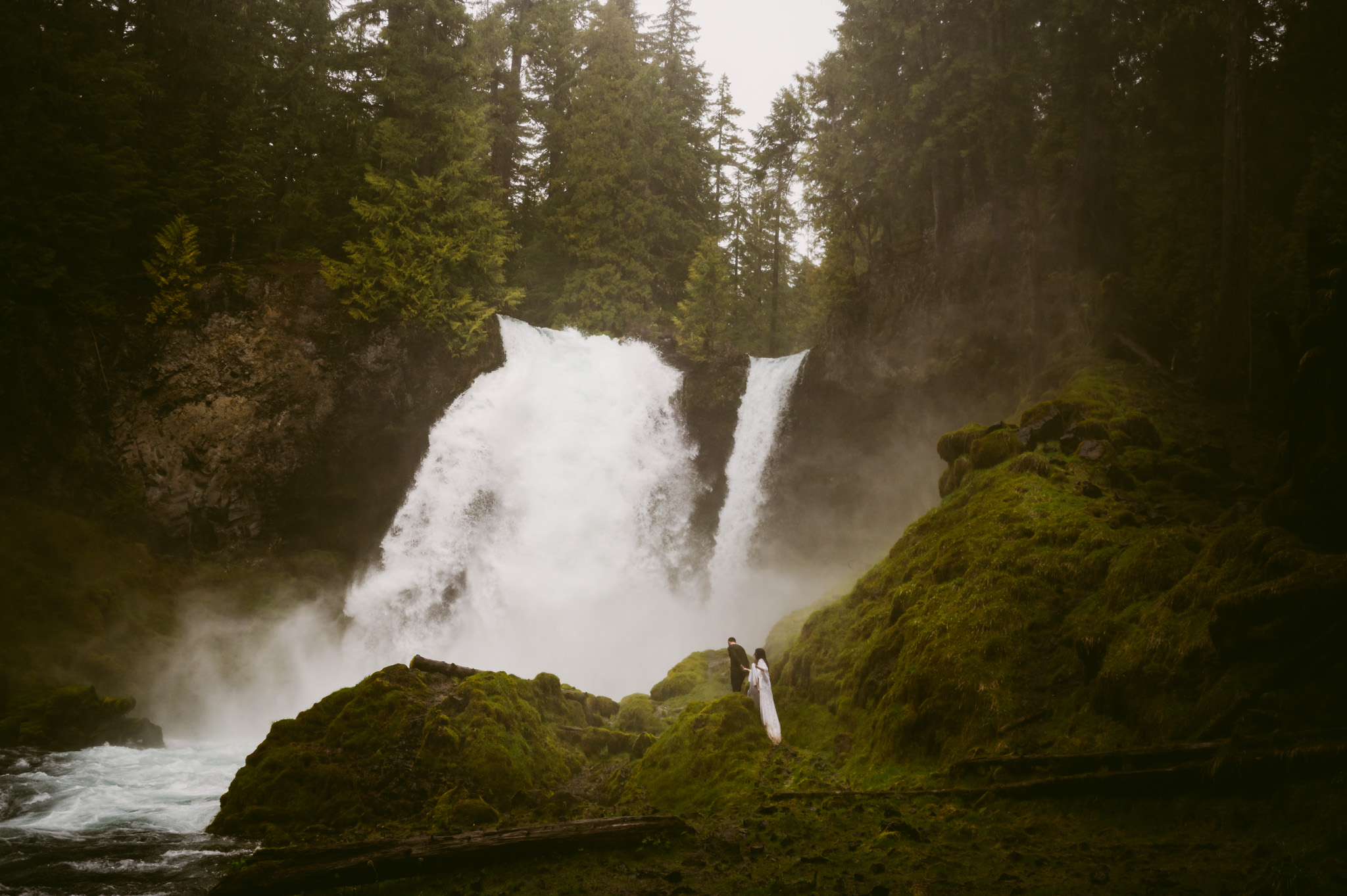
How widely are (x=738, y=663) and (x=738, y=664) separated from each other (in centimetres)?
2

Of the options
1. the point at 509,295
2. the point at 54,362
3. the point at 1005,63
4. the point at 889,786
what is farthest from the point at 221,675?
the point at 1005,63

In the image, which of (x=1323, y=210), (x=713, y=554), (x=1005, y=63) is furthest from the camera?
(x=713, y=554)

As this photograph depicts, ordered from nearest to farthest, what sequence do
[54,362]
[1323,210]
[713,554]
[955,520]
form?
[955,520] < [1323,210] < [54,362] < [713,554]

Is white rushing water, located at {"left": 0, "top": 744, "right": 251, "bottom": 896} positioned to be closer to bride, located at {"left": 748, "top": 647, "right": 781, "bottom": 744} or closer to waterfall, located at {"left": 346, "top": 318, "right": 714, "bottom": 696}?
bride, located at {"left": 748, "top": 647, "right": 781, "bottom": 744}

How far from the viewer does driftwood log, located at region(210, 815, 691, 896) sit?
5.38 metres

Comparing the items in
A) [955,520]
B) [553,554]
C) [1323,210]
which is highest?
[1323,210]

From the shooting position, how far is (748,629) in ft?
74.6

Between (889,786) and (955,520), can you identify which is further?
(955,520)

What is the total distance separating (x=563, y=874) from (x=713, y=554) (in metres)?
18.4

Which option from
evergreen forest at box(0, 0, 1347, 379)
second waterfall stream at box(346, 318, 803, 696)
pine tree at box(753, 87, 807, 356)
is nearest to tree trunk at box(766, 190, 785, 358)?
pine tree at box(753, 87, 807, 356)

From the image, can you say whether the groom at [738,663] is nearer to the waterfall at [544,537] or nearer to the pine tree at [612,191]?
the waterfall at [544,537]

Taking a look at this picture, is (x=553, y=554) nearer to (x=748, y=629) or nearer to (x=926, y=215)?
(x=748, y=629)

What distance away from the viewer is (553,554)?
858 inches

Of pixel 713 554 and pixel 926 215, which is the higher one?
pixel 926 215
